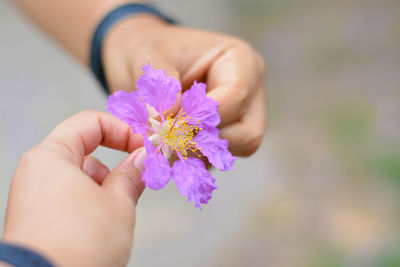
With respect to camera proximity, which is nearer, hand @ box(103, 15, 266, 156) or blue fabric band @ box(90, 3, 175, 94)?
hand @ box(103, 15, 266, 156)

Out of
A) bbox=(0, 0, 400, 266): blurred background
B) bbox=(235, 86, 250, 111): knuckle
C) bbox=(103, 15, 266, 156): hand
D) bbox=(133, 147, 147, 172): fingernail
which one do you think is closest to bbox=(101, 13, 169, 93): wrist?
bbox=(103, 15, 266, 156): hand

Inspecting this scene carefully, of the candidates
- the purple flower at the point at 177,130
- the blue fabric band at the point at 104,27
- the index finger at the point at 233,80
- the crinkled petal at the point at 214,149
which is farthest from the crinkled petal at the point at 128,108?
the blue fabric band at the point at 104,27

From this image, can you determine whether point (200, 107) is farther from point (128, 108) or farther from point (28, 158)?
point (28, 158)

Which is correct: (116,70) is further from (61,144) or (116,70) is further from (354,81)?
(354,81)

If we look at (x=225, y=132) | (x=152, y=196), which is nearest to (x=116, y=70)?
(x=225, y=132)

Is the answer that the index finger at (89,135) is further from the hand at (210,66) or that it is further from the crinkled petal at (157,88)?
the hand at (210,66)

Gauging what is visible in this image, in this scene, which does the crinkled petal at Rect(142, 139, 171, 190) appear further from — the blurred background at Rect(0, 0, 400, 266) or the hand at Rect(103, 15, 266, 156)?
the blurred background at Rect(0, 0, 400, 266)
